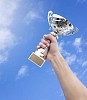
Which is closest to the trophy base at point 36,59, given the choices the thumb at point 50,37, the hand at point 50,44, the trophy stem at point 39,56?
the trophy stem at point 39,56

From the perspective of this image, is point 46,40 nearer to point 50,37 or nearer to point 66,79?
point 50,37

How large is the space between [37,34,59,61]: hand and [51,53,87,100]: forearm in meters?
0.48

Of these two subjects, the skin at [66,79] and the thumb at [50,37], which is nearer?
the skin at [66,79]

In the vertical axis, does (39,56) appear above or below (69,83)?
above

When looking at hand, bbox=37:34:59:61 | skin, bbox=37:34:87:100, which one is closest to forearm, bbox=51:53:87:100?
skin, bbox=37:34:87:100

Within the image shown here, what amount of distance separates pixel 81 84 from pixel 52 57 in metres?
0.93

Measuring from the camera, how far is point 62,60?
17.6 feet

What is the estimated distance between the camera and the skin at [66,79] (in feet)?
15.5

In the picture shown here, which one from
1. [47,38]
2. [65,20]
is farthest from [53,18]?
[47,38]

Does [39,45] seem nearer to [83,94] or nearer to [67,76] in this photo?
[67,76]

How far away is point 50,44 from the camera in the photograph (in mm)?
5984

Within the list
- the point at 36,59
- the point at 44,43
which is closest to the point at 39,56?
the point at 36,59

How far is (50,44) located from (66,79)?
3.96 feet

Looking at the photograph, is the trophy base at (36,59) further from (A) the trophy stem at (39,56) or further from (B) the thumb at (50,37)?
(B) the thumb at (50,37)
